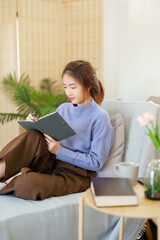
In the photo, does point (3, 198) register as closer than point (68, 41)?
Yes

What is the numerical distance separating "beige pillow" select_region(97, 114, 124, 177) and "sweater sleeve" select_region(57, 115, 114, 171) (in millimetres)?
95

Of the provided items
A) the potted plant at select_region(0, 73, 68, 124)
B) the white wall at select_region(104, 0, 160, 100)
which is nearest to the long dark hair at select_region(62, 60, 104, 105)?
the potted plant at select_region(0, 73, 68, 124)

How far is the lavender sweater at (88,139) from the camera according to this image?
174cm

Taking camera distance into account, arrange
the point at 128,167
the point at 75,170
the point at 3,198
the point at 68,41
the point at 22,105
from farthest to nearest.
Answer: the point at 68,41
the point at 22,105
the point at 75,170
the point at 3,198
the point at 128,167

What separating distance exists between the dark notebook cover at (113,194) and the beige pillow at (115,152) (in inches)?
25.6

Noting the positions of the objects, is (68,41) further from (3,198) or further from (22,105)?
(3,198)

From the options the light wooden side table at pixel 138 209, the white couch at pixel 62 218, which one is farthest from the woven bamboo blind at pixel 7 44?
the light wooden side table at pixel 138 209

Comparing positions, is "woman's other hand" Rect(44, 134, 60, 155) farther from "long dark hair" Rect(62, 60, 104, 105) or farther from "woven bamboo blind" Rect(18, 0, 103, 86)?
"woven bamboo blind" Rect(18, 0, 103, 86)

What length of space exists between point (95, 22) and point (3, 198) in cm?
266

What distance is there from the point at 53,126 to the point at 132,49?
2269mm

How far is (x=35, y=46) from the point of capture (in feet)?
12.7

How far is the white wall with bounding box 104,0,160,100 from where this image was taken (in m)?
3.38

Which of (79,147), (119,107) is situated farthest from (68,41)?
(79,147)

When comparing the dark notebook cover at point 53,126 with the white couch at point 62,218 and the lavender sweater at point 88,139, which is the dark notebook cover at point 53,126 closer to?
the lavender sweater at point 88,139
